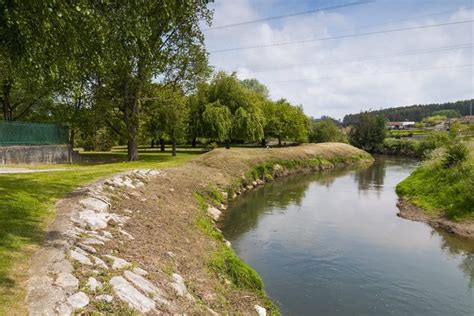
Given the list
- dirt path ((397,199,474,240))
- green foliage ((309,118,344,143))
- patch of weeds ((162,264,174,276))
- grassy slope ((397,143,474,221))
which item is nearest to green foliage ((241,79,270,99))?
green foliage ((309,118,344,143))

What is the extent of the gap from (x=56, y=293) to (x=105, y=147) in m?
46.1

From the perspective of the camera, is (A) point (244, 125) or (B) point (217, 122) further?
(A) point (244, 125)

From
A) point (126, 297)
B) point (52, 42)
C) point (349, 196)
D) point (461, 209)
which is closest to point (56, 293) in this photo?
point (126, 297)

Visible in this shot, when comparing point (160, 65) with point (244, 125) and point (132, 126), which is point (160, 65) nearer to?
point (132, 126)

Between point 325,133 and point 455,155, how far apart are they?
46.1 metres

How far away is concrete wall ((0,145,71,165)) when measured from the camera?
2258cm

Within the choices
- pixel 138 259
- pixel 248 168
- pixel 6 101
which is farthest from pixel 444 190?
pixel 6 101

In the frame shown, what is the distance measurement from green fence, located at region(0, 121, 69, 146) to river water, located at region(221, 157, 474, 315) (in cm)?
1546

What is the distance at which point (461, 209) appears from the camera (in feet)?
57.5

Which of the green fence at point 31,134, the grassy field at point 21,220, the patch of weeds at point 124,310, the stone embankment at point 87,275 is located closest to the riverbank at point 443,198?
the stone embankment at point 87,275

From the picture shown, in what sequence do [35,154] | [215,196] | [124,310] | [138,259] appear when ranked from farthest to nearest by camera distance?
[35,154], [215,196], [138,259], [124,310]

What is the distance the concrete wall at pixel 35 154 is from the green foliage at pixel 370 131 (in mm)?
57200

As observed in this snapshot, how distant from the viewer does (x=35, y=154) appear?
80.5 ft

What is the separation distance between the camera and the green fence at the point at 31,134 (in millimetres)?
23156
